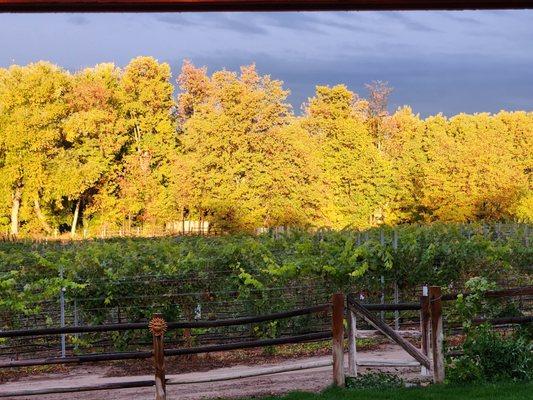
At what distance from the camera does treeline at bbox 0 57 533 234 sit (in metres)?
49.8

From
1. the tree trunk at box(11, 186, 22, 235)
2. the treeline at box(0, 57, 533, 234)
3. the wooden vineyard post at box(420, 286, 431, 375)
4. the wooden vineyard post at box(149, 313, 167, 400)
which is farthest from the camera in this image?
the tree trunk at box(11, 186, 22, 235)

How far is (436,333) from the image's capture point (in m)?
10.2

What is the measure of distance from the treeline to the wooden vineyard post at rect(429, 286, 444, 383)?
127 ft

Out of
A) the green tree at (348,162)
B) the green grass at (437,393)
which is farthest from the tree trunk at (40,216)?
the green grass at (437,393)

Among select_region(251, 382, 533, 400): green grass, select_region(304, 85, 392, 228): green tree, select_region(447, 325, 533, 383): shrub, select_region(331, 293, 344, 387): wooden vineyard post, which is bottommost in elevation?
select_region(251, 382, 533, 400): green grass

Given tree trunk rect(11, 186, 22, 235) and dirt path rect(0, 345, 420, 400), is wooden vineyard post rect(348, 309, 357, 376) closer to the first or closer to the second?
dirt path rect(0, 345, 420, 400)

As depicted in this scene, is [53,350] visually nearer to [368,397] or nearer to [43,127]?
[368,397]

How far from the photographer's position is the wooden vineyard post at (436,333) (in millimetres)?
10148

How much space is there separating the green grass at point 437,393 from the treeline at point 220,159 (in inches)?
1541

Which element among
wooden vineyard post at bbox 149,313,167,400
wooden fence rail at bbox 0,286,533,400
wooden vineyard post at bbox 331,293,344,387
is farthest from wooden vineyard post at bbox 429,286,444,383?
wooden vineyard post at bbox 149,313,167,400

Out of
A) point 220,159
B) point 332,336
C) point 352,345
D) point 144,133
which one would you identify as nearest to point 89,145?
point 144,133

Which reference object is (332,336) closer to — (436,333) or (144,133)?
(436,333)

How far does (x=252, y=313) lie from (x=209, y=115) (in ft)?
117

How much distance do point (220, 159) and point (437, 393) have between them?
4091 centimetres
